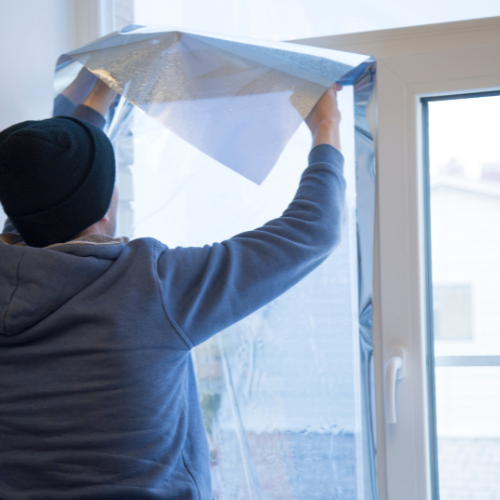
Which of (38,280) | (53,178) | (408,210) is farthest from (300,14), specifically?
(38,280)

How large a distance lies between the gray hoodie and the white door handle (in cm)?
39

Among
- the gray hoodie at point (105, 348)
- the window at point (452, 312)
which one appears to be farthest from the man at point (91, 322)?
the window at point (452, 312)

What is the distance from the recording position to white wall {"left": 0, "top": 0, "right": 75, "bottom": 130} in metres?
1.21

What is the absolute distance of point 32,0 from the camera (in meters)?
1.29

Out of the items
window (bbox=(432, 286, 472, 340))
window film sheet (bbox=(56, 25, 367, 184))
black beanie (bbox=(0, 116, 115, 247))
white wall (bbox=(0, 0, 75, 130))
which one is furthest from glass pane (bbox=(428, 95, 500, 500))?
white wall (bbox=(0, 0, 75, 130))

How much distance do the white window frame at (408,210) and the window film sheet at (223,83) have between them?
131 millimetres

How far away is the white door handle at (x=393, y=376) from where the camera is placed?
3.51 ft

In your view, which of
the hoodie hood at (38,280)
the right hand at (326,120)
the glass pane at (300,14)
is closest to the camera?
the hoodie hood at (38,280)

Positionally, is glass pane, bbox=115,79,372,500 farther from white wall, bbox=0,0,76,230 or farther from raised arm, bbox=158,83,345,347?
white wall, bbox=0,0,76,230

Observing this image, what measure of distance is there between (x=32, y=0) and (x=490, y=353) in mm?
1359

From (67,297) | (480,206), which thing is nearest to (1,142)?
(67,297)

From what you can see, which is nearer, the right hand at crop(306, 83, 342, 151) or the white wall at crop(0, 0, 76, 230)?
the right hand at crop(306, 83, 342, 151)

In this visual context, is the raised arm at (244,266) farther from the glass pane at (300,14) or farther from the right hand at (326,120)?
the glass pane at (300,14)

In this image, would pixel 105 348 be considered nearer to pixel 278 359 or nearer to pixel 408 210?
pixel 278 359
